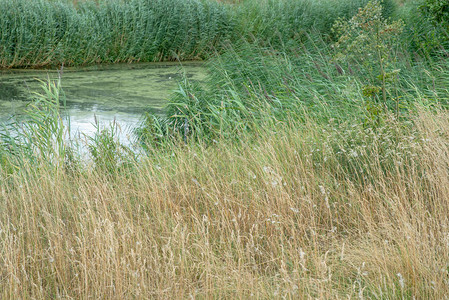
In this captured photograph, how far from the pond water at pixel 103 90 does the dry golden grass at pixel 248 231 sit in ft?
10.8

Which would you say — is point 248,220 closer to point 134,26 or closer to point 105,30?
point 105,30

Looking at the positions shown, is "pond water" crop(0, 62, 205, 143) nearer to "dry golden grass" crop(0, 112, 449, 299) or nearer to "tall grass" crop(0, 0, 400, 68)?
"tall grass" crop(0, 0, 400, 68)

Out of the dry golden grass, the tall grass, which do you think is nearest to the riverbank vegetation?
the dry golden grass

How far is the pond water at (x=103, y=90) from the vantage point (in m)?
7.07

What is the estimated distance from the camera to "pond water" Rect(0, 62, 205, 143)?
7070 millimetres

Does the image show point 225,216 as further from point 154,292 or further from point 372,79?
point 372,79

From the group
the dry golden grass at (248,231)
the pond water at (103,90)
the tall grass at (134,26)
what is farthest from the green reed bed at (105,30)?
the dry golden grass at (248,231)

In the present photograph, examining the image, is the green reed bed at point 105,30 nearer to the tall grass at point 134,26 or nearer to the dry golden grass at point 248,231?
the tall grass at point 134,26

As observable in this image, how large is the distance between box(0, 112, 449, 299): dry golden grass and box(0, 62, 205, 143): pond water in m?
3.28

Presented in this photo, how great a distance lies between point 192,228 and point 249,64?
12.7 ft

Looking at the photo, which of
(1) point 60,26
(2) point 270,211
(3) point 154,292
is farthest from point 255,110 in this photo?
(1) point 60,26

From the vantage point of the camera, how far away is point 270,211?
→ 2666 millimetres

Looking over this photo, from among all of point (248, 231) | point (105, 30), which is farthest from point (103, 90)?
point (248, 231)

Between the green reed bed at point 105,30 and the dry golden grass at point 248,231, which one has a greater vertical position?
the green reed bed at point 105,30
